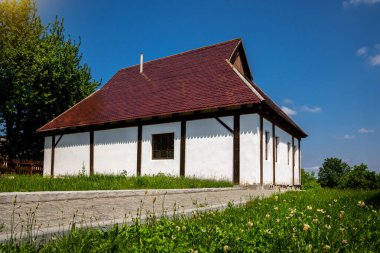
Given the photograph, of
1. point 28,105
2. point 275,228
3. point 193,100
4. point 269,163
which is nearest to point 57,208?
point 275,228

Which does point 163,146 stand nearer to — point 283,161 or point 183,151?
point 183,151

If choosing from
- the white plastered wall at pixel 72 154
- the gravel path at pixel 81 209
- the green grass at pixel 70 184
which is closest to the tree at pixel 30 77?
the white plastered wall at pixel 72 154

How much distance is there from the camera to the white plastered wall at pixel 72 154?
1884 centimetres

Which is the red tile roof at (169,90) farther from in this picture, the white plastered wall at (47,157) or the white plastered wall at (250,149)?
the white plastered wall at (250,149)

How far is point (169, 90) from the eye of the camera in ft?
56.5

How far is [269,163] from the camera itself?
15.3m

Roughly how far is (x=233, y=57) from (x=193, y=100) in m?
3.92

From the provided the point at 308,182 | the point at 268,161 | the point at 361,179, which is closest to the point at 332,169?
the point at 361,179

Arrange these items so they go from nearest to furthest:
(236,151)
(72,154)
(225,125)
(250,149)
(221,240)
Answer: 1. (221,240)
2. (250,149)
3. (236,151)
4. (225,125)
5. (72,154)

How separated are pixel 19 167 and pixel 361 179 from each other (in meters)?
43.0

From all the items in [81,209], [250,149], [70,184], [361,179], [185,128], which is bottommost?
[361,179]

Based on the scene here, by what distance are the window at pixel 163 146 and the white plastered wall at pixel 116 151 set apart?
3.70 ft

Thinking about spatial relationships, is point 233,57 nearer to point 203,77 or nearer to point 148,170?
point 203,77

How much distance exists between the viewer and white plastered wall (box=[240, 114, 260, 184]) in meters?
13.5
